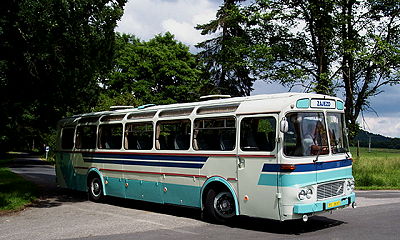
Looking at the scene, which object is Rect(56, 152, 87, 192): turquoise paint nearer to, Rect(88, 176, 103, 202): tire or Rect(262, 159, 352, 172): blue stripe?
Rect(88, 176, 103, 202): tire

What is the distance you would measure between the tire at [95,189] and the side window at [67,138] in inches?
74.4

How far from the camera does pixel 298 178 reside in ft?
29.6

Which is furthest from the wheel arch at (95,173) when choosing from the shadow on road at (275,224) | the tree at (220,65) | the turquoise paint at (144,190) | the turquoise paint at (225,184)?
the tree at (220,65)

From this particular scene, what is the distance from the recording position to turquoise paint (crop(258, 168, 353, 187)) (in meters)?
8.99

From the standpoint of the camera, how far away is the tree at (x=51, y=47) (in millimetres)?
12891

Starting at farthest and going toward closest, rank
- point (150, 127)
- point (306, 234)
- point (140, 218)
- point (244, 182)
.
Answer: point (150, 127) < point (140, 218) < point (244, 182) < point (306, 234)

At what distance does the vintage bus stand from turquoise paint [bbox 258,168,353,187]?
0.07 ft

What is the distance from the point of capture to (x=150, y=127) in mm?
12812

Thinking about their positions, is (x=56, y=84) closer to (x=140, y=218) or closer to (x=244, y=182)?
(x=140, y=218)

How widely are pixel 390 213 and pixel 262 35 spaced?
17668mm

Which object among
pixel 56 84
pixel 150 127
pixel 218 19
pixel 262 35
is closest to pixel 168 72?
pixel 218 19

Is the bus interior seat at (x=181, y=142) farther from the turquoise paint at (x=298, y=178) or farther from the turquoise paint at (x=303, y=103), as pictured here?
the turquoise paint at (x=303, y=103)

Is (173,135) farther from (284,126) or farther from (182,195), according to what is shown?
(284,126)

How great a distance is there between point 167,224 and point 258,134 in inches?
121
